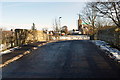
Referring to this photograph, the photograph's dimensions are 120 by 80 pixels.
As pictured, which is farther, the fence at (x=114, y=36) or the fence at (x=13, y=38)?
the fence at (x=114, y=36)

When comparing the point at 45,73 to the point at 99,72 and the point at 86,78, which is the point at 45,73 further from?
the point at 99,72

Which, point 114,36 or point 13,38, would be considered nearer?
point 114,36

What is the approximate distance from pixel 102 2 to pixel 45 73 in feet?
48.6

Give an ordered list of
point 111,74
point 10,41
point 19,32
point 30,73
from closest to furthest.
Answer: point 111,74
point 30,73
point 10,41
point 19,32

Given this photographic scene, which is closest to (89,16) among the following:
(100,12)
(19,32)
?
(100,12)

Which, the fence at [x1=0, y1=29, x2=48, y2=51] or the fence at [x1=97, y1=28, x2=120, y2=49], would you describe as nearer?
the fence at [x1=0, y1=29, x2=48, y2=51]

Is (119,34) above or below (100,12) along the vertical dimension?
below

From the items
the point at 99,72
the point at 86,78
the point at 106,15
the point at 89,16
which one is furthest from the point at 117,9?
the point at 89,16

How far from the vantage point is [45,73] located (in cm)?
775

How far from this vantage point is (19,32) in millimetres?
→ 20594

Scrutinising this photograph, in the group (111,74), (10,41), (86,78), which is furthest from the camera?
(10,41)

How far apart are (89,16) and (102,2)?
19.6 metres

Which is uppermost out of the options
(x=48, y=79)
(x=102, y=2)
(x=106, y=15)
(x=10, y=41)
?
(x=102, y=2)

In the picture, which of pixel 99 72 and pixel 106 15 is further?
pixel 106 15
